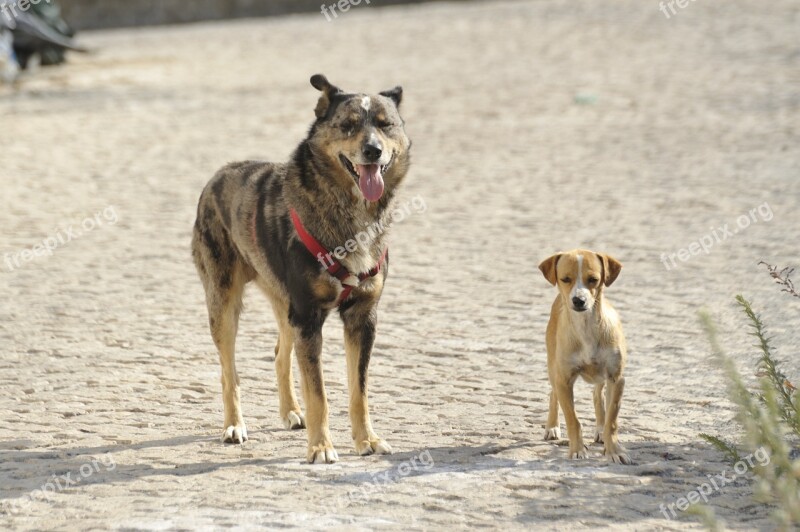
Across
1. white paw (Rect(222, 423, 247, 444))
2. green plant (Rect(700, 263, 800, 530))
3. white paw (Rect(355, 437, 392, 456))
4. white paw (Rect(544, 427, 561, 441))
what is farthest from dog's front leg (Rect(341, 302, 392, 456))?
green plant (Rect(700, 263, 800, 530))

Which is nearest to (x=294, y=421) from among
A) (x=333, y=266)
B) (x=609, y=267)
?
(x=333, y=266)

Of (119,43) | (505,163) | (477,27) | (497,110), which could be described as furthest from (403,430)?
(119,43)

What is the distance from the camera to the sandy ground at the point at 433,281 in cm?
616

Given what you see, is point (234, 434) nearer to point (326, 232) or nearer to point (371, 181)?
point (326, 232)

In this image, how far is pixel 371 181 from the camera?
21.9ft

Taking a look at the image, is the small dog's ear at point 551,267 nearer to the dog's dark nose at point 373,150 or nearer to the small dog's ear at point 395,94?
the dog's dark nose at point 373,150

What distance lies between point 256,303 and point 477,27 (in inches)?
775

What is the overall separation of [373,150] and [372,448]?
154 cm

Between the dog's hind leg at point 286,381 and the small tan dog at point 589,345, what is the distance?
5.26 feet

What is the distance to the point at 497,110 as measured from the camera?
63.9 ft

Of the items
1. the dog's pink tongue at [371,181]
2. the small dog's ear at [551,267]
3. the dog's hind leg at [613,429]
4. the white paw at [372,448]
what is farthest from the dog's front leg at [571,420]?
the dog's pink tongue at [371,181]

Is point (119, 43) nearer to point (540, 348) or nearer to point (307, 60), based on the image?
point (307, 60)

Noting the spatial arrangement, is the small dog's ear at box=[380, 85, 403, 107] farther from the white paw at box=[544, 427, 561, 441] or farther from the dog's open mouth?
the white paw at box=[544, 427, 561, 441]

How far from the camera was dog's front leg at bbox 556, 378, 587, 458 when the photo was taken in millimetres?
6473
